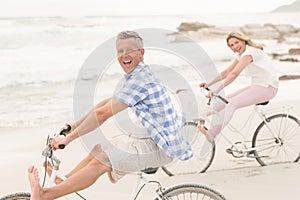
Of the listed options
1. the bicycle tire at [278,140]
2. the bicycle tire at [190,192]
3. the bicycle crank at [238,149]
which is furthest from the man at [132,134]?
the bicycle tire at [278,140]

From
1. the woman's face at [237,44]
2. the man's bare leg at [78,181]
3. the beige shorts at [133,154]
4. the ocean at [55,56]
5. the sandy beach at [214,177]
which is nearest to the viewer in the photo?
the man's bare leg at [78,181]


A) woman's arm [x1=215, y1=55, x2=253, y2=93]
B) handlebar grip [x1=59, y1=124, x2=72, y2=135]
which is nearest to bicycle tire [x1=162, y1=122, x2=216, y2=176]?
woman's arm [x1=215, y1=55, x2=253, y2=93]

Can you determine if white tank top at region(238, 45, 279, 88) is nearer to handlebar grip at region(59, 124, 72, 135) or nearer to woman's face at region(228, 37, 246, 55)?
woman's face at region(228, 37, 246, 55)

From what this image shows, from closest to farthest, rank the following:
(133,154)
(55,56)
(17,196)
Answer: (133,154) < (17,196) < (55,56)

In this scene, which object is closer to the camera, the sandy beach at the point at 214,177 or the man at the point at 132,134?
the man at the point at 132,134

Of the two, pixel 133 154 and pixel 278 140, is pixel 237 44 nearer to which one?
pixel 278 140

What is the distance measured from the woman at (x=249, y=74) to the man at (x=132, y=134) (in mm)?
2653

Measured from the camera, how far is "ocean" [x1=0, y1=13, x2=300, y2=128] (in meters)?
12.2

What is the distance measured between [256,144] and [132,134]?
3.26 m

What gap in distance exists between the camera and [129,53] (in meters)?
3.77

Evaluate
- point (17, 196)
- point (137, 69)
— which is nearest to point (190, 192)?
point (137, 69)

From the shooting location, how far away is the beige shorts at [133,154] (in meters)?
3.73

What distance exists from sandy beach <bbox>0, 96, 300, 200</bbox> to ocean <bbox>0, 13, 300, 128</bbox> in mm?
1932

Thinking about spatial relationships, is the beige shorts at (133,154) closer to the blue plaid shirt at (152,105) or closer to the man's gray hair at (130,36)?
the blue plaid shirt at (152,105)
